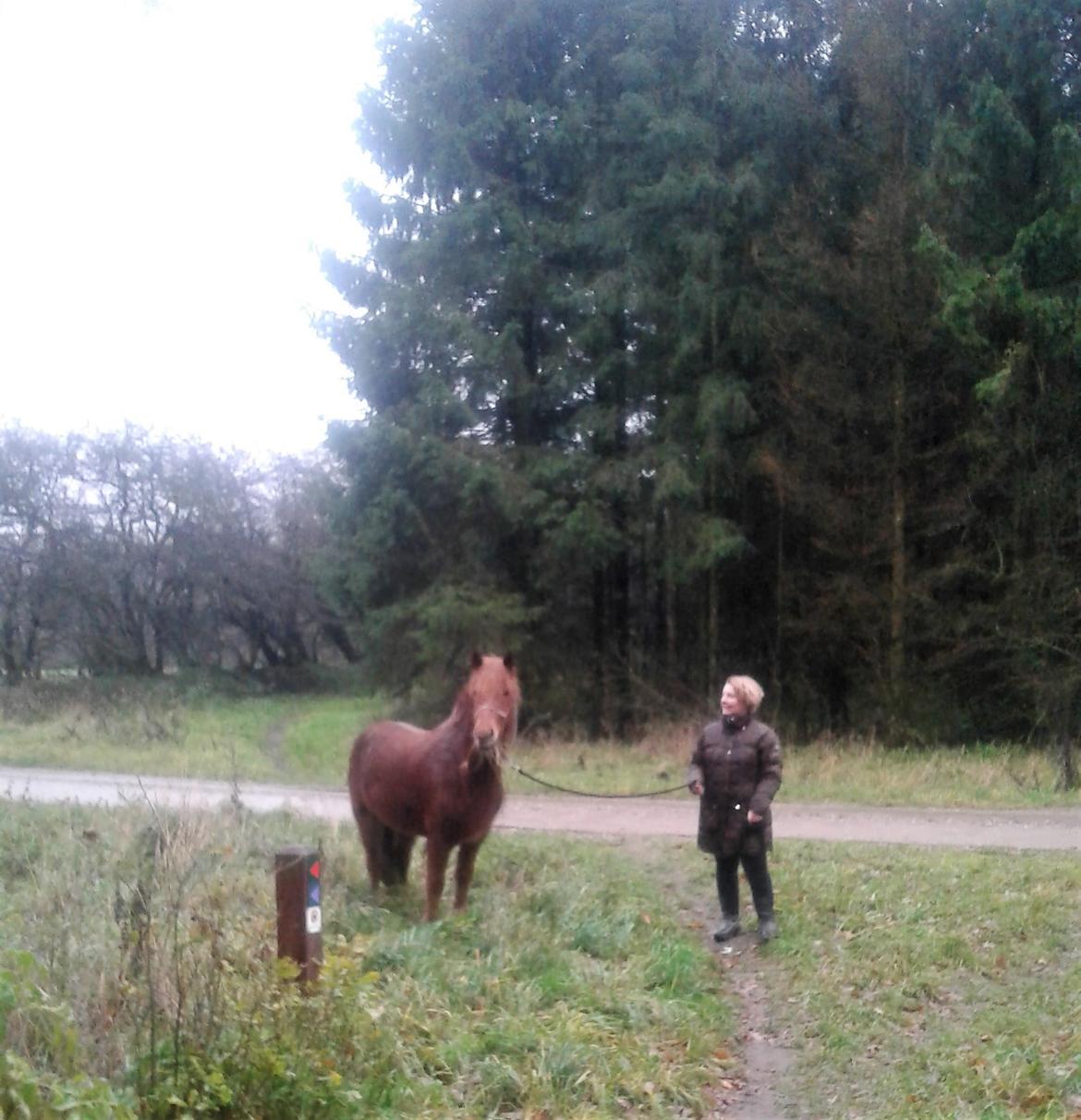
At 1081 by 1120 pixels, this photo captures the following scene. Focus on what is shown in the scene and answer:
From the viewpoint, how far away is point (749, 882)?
9.34 meters

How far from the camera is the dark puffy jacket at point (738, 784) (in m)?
9.11

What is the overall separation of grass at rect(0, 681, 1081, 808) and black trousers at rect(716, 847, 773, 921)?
6.12m

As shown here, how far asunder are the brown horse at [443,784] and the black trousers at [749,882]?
1.81 m

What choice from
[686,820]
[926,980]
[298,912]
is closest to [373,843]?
[298,912]

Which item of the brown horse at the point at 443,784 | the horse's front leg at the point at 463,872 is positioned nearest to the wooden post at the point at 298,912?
the brown horse at the point at 443,784

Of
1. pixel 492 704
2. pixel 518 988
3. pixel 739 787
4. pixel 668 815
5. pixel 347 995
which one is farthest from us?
pixel 668 815

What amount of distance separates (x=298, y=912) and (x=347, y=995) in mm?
435

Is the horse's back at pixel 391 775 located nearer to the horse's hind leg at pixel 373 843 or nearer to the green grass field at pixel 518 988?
the horse's hind leg at pixel 373 843

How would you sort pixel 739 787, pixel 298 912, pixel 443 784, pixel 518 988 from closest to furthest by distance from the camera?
pixel 298 912 → pixel 518 988 → pixel 443 784 → pixel 739 787

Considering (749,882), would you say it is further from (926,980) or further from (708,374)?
(708,374)

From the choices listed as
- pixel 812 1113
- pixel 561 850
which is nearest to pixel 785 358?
pixel 561 850

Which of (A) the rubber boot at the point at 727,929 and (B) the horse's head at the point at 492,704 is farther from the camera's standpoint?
(A) the rubber boot at the point at 727,929

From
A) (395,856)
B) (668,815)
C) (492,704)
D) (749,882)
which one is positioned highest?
(492,704)

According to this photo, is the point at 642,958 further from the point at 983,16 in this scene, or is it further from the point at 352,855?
the point at 983,16
